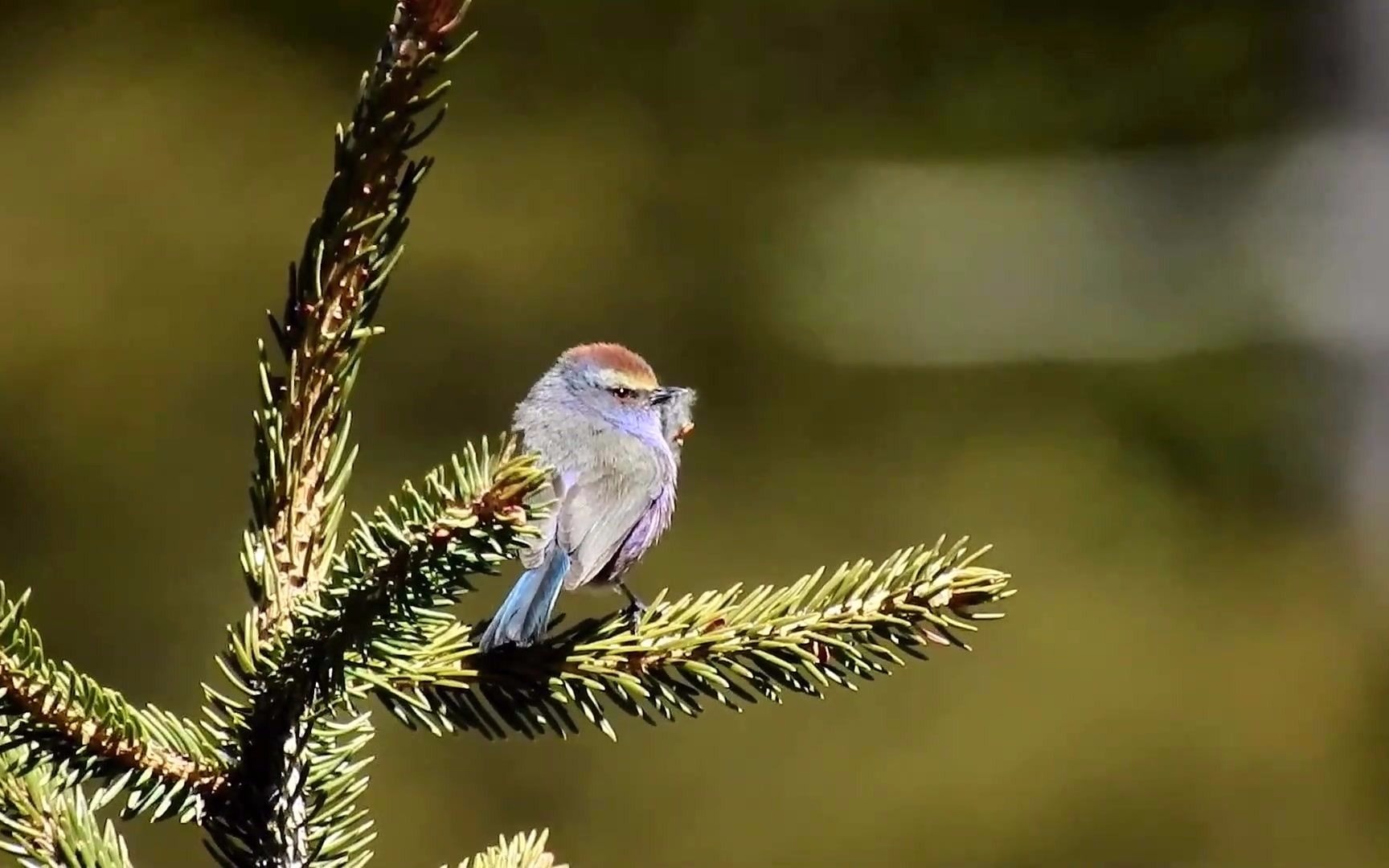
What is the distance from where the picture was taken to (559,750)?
6.93 feet

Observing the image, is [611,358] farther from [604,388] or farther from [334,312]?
[334,312]

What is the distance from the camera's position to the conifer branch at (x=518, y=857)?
458mm

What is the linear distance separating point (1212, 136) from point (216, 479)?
201cm

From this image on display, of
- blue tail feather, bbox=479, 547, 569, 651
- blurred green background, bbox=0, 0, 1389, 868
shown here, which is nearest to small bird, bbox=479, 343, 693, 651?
blue tail feather, bbox=479, 547, 569, 651

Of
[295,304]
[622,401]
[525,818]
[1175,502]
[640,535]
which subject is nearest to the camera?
[295,304]

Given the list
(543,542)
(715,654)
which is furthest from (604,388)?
(715,654)

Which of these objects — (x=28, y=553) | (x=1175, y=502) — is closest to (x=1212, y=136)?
(x=1175, y=502)

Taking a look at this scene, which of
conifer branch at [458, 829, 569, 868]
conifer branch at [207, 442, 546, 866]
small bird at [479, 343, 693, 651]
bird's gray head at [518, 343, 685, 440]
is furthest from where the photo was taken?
bird's gray head at [518, 343, 685, 440]

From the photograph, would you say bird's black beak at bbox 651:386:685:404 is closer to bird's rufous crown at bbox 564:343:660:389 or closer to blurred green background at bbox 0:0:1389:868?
bird's rufous crown at bbox 564:343:660:389

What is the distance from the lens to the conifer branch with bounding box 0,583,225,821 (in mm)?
370

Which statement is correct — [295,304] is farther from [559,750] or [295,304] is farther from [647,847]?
[647,847]

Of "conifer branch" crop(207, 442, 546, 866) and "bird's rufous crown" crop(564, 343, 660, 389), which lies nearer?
"conifer branch" crop(207, 442, 546, 866)

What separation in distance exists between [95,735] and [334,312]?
153 mm

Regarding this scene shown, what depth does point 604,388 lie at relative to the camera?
2.90 ft
